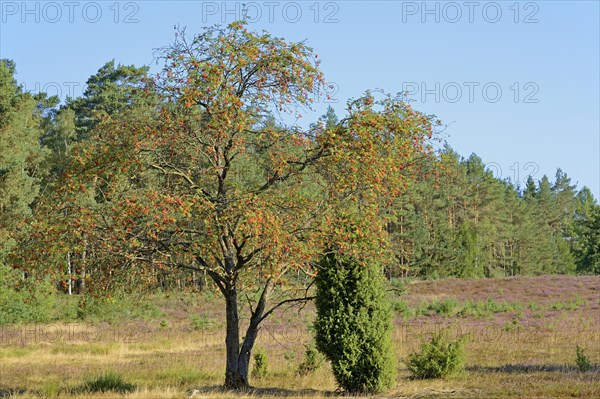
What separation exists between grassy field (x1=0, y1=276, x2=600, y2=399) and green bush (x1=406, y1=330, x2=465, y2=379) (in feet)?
0.99

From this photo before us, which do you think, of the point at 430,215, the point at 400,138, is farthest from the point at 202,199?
the point at 430,215

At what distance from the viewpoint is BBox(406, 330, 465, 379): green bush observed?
16.2 meters

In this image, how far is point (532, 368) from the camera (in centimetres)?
1725

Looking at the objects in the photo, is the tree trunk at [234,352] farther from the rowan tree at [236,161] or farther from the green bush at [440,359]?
the green bush at [440,359]

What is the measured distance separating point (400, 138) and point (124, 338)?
816 inches

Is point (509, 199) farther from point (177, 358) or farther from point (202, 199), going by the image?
point (202, 199)

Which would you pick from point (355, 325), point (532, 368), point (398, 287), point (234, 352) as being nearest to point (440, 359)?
point (532, 368)

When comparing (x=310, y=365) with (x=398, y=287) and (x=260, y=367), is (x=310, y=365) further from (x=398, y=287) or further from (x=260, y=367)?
(x=398, y=287)

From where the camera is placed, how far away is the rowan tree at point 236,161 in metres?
12.6

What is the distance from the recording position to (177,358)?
73.4ft

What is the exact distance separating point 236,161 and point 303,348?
13.2m

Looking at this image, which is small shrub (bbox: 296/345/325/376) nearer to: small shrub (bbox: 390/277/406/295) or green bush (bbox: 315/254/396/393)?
small shrub (bbox: 390/277/406/295)

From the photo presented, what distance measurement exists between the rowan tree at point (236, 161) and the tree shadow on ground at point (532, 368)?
6.31m

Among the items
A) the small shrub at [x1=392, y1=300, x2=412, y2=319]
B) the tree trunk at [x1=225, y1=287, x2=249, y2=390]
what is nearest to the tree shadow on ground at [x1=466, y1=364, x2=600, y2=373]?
the tree trunk at [x1=225, y1=287, x2=249, y2=390]
